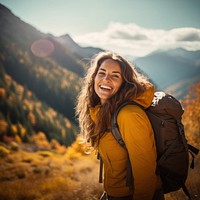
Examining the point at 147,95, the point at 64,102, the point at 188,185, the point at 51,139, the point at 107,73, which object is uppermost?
the point at 107,73

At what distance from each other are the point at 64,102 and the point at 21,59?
27.8 m

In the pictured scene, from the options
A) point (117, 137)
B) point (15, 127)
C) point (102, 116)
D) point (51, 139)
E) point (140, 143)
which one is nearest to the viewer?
point (140, 143)

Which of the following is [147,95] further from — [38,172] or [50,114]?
[50,114]

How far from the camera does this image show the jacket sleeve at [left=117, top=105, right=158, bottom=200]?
1603 millimetres

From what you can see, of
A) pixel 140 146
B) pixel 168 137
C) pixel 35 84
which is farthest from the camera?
pixel 35 84

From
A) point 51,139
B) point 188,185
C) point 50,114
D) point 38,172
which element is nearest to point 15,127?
point 51,139

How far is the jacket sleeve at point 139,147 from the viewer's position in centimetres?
160

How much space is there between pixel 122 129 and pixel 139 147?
0.21 m

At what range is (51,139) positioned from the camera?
1911 inches

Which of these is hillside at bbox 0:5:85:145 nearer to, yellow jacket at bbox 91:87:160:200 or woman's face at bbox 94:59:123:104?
woman's face at bbox 94:59:123:104

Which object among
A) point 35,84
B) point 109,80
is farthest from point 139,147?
point 35,84

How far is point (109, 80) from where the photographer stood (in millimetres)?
2201

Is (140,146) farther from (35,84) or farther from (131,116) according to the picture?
(35,84)

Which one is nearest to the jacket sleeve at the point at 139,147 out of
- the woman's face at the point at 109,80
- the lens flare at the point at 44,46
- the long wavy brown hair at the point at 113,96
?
the long wavy brown hair at the point at 113,96
